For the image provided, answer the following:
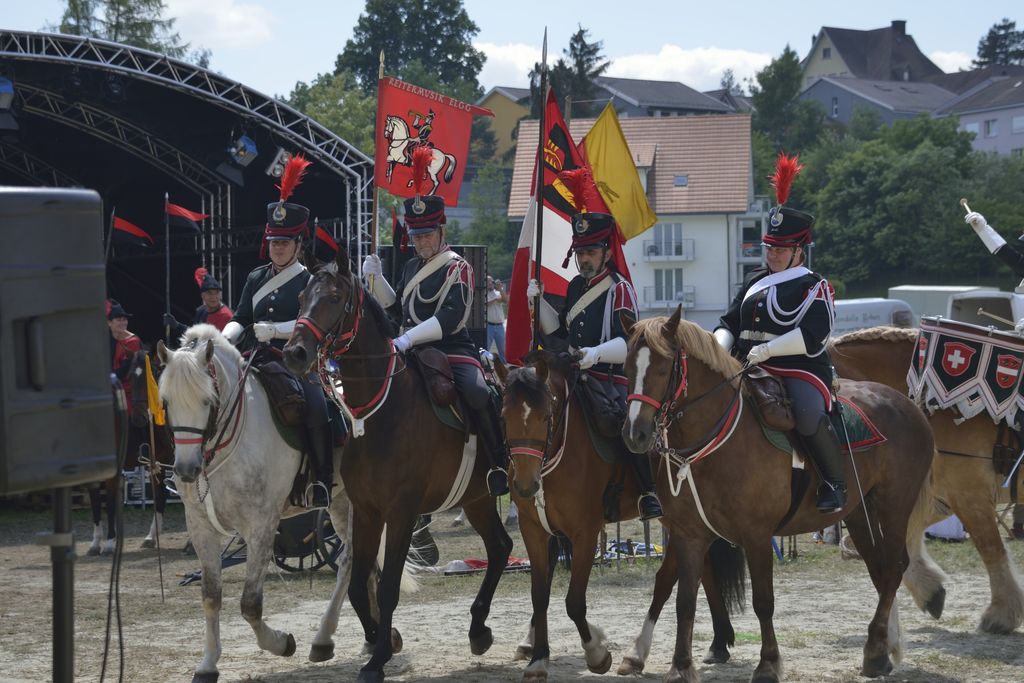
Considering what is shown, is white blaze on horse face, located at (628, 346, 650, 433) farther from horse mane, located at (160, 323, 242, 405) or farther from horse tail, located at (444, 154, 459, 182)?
horse tail, located at (444, 154, 459, 182)

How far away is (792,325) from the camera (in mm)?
7570

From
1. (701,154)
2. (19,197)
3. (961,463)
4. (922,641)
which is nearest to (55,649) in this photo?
(19,197)

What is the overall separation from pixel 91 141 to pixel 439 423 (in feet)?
51.5

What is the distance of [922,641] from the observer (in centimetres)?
873

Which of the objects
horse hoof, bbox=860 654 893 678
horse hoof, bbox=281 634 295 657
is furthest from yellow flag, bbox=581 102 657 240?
horse hoof, bbox=281 634 295 657

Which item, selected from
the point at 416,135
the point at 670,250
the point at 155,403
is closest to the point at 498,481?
the point at 155,403

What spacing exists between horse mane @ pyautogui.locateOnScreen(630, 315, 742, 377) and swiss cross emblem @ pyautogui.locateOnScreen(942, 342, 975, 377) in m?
2.98

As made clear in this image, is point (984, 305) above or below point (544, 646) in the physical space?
above

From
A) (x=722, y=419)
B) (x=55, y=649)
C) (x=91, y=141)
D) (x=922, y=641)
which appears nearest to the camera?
(x=55, y=649)

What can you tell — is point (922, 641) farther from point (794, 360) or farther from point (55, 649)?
point (55, 649)

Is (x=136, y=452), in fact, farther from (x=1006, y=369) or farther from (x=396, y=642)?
(x=1006, y=369)

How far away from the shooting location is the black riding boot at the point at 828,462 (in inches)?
289

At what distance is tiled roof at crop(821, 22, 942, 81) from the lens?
11981 cm

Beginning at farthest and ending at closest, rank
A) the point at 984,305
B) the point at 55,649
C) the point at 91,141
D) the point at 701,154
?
1. the point at 701,154
2. the point at 91,141
3. the point at 984,305
4. the point at 55,649
